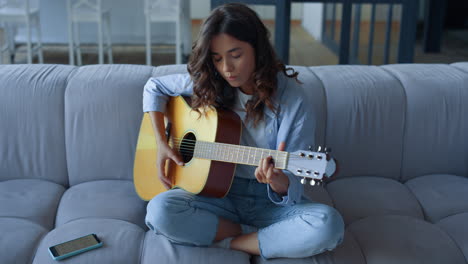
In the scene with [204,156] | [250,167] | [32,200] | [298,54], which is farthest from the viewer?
[298,54]

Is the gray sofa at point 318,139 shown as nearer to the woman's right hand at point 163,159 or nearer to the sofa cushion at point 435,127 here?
the sofa cushion at point 435,127

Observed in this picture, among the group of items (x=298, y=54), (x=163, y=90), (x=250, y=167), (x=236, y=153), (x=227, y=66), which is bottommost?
(x=298, y=54)

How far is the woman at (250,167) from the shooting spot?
5.18 feet

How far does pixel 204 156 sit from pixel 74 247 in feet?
1.58

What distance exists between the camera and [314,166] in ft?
4.64

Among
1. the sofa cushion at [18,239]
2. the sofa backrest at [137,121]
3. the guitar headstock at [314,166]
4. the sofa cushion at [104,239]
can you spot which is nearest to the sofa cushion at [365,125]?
the sofa backrest at [137,121]

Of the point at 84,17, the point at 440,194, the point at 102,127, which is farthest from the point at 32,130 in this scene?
the point at 84,17

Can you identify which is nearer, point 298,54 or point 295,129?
point 295,129

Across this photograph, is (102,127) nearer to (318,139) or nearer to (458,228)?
(318,139)

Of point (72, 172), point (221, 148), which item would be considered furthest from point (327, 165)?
point (72, 172)

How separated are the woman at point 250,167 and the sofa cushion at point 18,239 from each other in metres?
0.37

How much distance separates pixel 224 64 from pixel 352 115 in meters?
0.72

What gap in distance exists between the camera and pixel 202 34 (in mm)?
1616

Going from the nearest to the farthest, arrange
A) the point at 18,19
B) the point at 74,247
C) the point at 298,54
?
the point at 74,247, the point at 18,19, the point at 298,54
